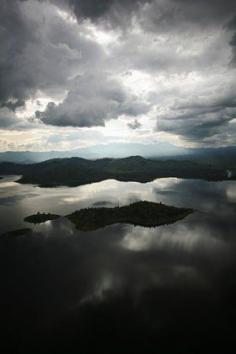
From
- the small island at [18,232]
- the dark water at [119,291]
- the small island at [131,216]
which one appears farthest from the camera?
the small island at [131,216]

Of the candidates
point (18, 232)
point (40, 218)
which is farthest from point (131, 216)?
point (18, 232)

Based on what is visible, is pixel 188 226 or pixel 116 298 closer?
pixel 116 298

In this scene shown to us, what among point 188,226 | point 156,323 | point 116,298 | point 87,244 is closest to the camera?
point 156,323

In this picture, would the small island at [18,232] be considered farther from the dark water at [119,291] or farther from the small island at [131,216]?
the small island at [131,216]

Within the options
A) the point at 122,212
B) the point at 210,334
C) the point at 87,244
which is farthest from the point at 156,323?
the point at 122,212

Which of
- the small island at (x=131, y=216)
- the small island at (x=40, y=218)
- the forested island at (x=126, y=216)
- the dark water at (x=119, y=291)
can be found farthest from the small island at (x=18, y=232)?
the small island at (x=131, y=216)

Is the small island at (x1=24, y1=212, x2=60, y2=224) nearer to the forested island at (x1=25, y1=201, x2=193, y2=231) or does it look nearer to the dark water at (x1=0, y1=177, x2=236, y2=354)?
the forested island at (x1=25, y1=201, x2=193, y2=231)

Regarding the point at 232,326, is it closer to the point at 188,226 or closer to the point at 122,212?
the point at 188,226
